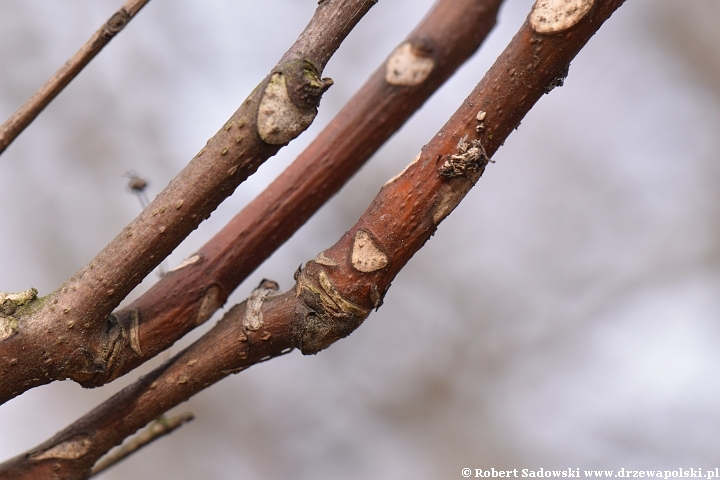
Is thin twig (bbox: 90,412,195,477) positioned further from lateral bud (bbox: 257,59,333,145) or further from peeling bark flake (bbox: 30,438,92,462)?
lateral bud (bbox: 257,59,333,145)

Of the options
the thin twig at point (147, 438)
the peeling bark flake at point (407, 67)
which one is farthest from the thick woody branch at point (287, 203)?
the thin twig at point (147, 438)

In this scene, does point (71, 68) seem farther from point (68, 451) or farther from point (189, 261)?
point (68, 451)

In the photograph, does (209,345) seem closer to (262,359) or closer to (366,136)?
(262,359)

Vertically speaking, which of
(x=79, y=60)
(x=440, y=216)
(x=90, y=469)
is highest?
(x=79, y=60)

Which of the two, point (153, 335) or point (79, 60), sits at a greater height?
point (79, 60)

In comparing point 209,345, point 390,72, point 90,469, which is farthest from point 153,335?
point 390,72

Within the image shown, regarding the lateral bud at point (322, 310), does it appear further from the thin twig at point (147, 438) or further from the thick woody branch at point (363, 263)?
the thin twig at point (147, 438)

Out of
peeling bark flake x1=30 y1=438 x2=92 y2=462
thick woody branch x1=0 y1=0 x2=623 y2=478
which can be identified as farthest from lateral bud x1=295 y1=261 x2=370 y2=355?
peeling bark flake x1=30 y1=438 x2=92 y2=462
